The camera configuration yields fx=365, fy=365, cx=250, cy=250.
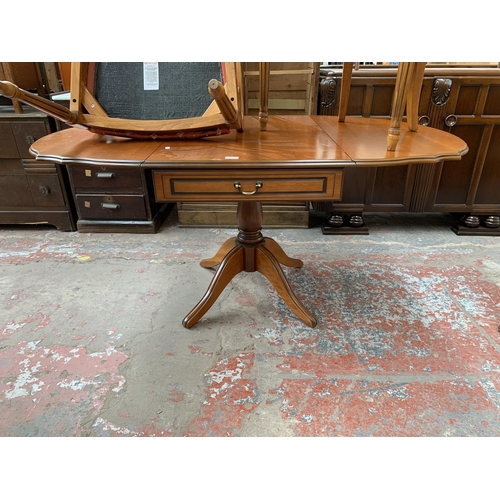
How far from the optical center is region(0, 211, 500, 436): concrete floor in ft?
4.14

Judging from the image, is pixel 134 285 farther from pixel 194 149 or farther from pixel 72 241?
pixel 194 149

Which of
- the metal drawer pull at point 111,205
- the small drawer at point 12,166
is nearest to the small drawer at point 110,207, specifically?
the metal drawer pull at point 111,205

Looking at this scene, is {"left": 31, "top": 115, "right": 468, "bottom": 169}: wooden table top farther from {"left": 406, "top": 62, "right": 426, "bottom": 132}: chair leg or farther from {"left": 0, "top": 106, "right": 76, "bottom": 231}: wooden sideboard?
{"left": 0, "top": 106, "right": 76, "bottom": 231}: wooden sideboard

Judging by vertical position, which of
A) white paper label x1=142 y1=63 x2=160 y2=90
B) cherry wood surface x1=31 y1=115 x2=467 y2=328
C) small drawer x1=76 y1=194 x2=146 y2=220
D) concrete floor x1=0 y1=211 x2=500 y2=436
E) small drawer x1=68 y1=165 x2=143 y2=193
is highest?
white paper label x1=142 y1=63 x2=160 y2=90

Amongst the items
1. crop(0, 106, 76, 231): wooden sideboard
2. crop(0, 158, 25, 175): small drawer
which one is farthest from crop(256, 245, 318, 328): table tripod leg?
crop(0, 158, 25, 175): small drawer

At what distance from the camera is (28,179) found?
2.48 metres

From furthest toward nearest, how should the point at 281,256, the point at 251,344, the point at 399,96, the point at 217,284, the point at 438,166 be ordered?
the point at 438,166 → the point at 281,256 → the point at 217,284 → the point at 251,344 → the point at 399,96

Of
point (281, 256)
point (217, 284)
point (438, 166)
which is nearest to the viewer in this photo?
point (217, 284)

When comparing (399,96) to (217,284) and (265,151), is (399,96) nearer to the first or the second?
(265,151)

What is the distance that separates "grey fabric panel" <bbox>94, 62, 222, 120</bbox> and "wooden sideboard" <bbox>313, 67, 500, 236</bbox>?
109cm

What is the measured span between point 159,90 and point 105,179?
119 centimetres

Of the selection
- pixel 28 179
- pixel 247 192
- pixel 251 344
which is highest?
pixel 247 192

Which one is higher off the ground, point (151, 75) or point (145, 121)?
point (151, 75)

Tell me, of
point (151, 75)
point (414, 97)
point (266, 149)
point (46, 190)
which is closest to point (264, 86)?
point (266, 149)
